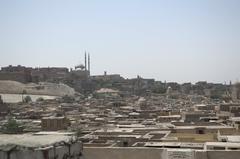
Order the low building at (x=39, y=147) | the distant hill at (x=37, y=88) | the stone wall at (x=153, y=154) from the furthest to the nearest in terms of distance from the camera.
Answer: the distant hill at (x=37, y=88) → the stone wall at (x=153, y=154) → the low building at (x=39, y=147)

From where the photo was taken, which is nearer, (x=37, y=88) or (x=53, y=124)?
(x=53, y=124)

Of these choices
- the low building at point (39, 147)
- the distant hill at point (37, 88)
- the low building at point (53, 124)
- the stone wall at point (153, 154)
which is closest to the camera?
the low building at point (39, 147)

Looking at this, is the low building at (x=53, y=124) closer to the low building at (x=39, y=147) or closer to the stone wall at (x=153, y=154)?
the stone wall at (x=153, y=154)

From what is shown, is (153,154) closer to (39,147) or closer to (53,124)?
(39,147)

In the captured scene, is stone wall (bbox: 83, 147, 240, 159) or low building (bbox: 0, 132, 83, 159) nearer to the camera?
low building (bbox: 0, 132, 83, 159)

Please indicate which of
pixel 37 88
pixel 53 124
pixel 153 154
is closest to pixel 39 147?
pixel 153 154

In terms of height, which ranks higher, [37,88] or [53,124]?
[37,88]

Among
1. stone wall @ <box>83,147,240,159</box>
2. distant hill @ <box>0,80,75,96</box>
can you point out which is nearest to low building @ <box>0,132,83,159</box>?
stone wall @ <box>83,147,240,159</box>

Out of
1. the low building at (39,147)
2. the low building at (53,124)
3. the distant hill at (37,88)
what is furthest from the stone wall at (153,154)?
the distant hill at (37,88)

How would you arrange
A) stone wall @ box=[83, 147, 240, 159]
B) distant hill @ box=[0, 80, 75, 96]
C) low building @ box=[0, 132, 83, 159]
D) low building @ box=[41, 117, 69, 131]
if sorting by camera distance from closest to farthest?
1. low building @ box=[0, 132, 83, 159]
2. stone wall @ box=[83, 147, 240, 159]
3. low building @ box=[41, 117, 69, 131]
4. distant hill @ box=[0, 80, 75, 96]

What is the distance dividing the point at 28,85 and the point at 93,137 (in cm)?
7219

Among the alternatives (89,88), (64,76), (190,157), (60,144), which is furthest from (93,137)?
(64,76)

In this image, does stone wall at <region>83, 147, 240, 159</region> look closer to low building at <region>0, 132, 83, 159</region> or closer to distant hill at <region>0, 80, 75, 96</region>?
low building at <region>0, 132, 83, 159</region>

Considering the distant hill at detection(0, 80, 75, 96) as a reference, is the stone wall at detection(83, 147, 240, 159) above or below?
below
